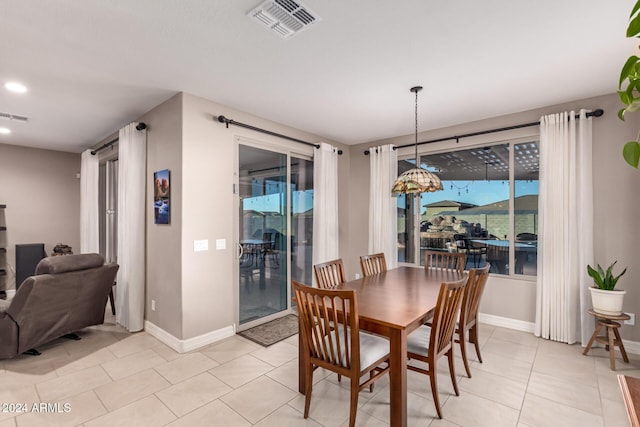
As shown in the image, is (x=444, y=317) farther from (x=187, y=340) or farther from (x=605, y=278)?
(x=187, y=340)

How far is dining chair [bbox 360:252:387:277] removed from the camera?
3525 mm

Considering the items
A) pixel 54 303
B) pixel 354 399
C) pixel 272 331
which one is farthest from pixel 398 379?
pixel 54 303

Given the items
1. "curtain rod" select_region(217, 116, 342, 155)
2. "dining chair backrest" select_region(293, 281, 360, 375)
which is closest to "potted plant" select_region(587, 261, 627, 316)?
"dining chair backrest" select_region(293, 281, 360, 375)

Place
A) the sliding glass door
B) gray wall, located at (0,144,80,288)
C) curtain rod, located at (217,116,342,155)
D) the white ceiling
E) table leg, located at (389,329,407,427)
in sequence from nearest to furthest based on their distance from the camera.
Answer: table leg, located at (389,329,407,427)
the white ceiling
curtain rod, located at (217,116,342,155)
the sliding glass door
gray wall, located at (0,144,80,288)

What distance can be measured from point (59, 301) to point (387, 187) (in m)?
4.38

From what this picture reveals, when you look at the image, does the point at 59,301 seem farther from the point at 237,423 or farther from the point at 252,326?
the point at 237,423

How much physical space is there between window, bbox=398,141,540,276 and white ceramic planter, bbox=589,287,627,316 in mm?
870

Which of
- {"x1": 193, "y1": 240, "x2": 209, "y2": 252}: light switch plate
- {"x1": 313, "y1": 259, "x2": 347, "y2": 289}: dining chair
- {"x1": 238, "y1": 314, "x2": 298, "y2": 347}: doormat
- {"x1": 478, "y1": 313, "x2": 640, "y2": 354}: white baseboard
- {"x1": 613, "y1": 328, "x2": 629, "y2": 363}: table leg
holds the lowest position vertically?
{"x1": 238, "y1": 314, "x2": 298, "y2": 347}: doormat

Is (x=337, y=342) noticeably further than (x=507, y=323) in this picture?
No

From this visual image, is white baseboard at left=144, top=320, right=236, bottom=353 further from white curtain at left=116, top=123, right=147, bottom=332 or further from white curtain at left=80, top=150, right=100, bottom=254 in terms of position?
white curtain at left=80, top=150, right=100, bottom=254

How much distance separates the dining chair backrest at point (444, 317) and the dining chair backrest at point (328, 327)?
587mm

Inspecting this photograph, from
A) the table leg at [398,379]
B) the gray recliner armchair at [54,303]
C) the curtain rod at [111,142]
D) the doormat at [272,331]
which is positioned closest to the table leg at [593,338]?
the table leg at [398,379]

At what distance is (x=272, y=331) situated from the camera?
12.5 ft

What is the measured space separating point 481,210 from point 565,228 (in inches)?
40.7
